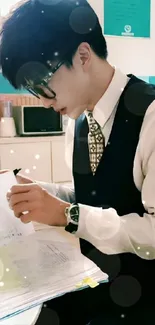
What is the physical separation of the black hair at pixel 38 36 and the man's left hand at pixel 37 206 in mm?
265

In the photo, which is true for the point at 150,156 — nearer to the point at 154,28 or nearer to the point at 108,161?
the point at 108,161

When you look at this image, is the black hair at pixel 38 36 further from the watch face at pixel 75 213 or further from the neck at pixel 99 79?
the watch face at pixel 75 213

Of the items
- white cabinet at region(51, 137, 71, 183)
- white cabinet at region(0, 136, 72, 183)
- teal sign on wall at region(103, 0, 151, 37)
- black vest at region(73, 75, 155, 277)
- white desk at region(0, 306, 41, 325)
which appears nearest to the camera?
white desk at region(0, 306, 41, 325)

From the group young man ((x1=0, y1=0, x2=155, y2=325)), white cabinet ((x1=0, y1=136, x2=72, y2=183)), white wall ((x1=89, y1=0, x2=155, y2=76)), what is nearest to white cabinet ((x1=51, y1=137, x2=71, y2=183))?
white cabinet ((x1=0, y1=136, x2=72, y2=183))

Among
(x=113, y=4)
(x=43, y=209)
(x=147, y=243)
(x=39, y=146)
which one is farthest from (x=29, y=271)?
(x=113, y=4)

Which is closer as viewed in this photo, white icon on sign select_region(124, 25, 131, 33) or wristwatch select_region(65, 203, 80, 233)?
wristwatch select_region(65, 203, 80, 233)

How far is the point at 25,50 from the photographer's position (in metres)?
0.86

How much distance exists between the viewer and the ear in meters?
0.92

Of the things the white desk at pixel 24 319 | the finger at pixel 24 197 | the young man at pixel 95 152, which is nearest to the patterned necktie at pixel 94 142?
the young man at pixel 95 152

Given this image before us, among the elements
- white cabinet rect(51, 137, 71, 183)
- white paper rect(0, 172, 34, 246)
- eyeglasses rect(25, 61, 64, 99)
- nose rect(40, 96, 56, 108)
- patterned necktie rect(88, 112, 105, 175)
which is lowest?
white cabinet rect(51, 137, 71, 183)

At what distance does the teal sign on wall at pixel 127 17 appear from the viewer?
334 cm

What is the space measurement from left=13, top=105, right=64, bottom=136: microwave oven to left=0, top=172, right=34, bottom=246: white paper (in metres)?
2.01

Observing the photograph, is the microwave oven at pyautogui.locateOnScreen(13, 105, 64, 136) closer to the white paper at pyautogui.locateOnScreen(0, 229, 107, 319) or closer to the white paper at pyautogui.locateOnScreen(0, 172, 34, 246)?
the white paper at pyautogui.locateOnScreen(0, 172, 34, 246)

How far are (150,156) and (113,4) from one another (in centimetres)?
282
